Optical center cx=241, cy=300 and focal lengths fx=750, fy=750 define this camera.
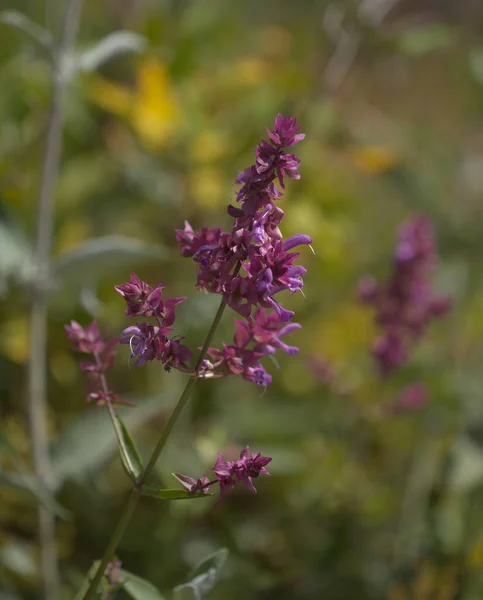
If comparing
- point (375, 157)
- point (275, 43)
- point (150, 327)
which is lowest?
point (150, 327)

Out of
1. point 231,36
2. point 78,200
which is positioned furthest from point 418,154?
point 78,200

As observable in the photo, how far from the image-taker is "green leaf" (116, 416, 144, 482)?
533 millimetres

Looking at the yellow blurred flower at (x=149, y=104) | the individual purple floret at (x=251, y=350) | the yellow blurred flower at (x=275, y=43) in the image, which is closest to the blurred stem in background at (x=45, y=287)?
the yellow blurred flower at (x=149, y=104)

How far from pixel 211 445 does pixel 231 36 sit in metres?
0.93

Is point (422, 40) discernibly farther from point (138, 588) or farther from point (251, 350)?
point (138, 588)

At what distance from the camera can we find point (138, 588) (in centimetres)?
61

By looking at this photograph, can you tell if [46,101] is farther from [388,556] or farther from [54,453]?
[388,556]

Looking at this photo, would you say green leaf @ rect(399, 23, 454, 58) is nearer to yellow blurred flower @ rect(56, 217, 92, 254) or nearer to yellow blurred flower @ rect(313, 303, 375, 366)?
yellow blurred flower @ rect(313, 303, 375, 366)

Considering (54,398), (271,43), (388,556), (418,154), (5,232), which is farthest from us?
(271,43)

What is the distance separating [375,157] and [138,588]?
Result: 1.11 meters

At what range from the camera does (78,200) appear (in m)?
1.43

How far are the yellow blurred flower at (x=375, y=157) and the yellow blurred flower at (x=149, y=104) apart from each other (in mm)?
387

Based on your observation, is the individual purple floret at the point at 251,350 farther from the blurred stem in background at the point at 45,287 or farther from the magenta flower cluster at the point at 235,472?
the blurred stem in background at the point at 45,287

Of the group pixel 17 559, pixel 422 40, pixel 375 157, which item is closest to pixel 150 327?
pixel 17 559
